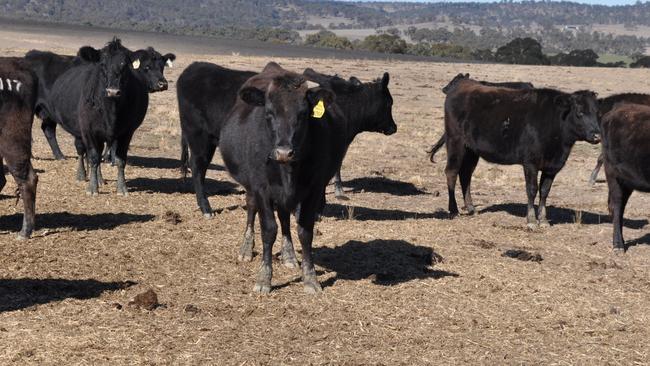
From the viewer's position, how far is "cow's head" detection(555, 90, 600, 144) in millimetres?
12203

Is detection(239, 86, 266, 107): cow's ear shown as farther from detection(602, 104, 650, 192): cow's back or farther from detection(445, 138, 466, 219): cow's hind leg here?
detection(445, 138, 466, 219): cow's hind leg

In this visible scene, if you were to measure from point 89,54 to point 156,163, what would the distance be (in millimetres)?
3530

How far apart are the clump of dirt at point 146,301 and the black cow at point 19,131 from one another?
2.63 metres

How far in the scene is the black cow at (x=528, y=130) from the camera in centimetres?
1232

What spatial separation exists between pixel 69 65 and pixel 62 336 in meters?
8.88

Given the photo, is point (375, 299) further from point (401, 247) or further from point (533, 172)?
point (533, 172)

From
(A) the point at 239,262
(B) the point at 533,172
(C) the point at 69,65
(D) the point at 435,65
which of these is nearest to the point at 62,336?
(A) the point at 239,262

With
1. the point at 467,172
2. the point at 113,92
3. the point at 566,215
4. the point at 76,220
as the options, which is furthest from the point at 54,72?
the point at 566,215

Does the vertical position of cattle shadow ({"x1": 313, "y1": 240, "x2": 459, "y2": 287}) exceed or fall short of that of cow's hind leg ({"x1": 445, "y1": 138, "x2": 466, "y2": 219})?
it falls short

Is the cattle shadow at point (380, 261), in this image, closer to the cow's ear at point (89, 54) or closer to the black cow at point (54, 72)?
the cow's ear at point (89, 54)

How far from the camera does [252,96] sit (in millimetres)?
7840

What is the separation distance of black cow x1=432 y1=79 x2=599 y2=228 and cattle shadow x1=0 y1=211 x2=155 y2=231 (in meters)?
4.66

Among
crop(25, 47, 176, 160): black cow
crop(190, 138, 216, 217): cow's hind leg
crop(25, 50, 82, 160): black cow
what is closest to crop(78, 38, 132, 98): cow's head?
crop(25, 47, 176, 160): black cow

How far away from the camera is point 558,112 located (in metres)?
12.5
